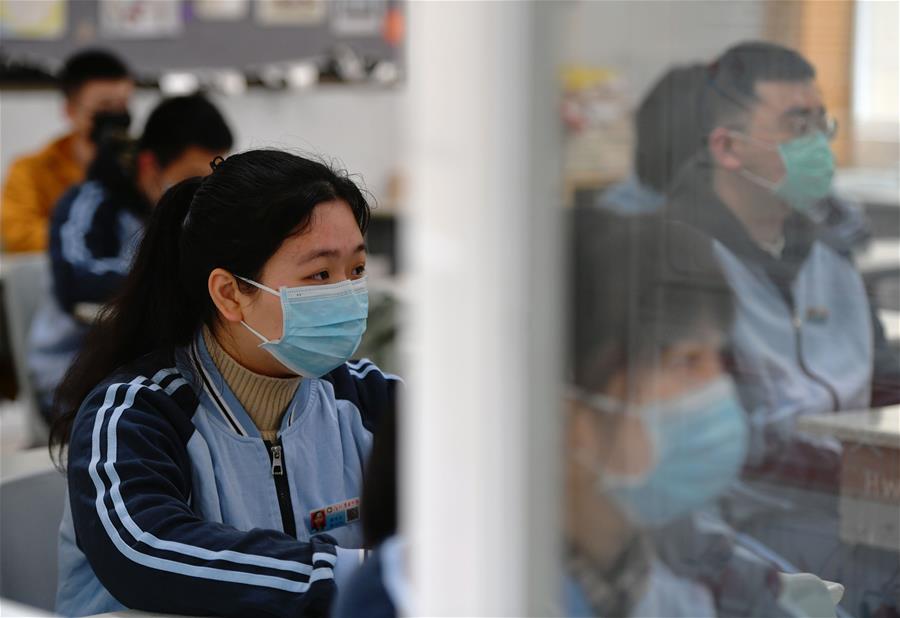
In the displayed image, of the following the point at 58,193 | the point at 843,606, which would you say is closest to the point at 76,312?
the point at 58,193

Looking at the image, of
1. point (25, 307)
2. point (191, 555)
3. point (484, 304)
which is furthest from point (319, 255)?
point (25, 307)

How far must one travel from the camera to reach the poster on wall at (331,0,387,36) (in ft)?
18.3

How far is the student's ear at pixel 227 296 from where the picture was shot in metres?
1.51

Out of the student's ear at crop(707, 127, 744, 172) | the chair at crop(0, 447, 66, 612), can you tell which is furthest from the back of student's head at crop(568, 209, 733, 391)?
the chair at crop(0, 447, 66, 612)

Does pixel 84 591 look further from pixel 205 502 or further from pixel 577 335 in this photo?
pixel 577 335

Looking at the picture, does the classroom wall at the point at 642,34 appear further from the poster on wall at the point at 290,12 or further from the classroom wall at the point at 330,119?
the poster on wall at the point at 290,12

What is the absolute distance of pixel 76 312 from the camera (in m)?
3.12

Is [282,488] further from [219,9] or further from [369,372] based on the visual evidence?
[219,9]

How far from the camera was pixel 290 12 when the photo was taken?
5625 mm

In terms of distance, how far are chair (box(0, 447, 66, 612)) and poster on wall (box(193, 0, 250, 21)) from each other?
4.19 metres

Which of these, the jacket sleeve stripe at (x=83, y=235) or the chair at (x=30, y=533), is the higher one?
the jacket sleeve stripe at (x=83, y=235)

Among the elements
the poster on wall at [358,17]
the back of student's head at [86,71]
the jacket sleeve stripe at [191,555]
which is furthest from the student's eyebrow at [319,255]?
the poster on wall at [358,17]

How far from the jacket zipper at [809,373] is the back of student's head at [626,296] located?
10.8 inches

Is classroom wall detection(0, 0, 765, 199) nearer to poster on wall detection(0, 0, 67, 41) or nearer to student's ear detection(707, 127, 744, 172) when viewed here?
poster on wall detection(0, 0, 67, 41)
